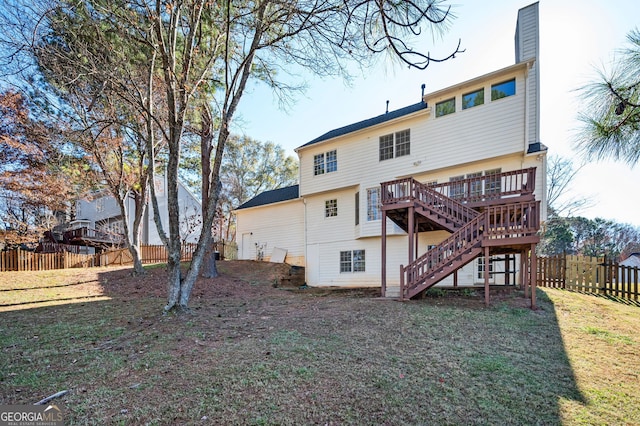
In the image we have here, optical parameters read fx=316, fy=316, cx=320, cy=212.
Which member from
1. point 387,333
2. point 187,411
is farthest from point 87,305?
point 387,333

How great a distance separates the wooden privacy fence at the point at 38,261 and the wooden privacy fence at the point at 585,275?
72.8 feet

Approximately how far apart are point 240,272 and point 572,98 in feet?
48.4

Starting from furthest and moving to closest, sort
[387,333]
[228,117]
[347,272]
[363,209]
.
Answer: [347,272]
[363,209]
[228,117]
[387,333]

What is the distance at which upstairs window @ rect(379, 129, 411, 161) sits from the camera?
13.5m

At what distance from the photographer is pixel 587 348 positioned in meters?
5.38

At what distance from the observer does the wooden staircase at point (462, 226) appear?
8266mm

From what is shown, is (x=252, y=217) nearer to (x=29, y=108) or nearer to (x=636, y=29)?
(x=29, y=108)

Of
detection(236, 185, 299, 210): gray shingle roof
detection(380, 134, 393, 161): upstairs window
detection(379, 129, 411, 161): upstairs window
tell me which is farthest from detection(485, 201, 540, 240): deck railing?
detection(236, 185, 299, 210): gray shingle roof

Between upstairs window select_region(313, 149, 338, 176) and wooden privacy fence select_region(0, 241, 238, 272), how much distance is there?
651 centimetres

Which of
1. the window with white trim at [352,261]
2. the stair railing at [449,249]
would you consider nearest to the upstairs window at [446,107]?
the stair railing at [449,249]

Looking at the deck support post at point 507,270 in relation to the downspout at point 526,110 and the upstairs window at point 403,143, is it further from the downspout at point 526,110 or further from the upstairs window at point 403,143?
the upstairs window at point 403,143

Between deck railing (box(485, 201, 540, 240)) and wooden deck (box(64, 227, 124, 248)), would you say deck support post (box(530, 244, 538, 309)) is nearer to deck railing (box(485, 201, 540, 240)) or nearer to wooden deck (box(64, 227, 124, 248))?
deck railing (box(485, 201, 540, 240))

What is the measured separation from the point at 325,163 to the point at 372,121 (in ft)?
10.5

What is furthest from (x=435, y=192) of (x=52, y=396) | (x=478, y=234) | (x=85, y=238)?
(x=85, y=238)
